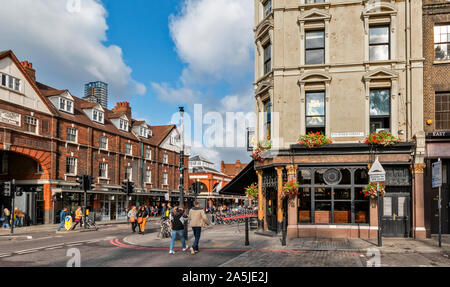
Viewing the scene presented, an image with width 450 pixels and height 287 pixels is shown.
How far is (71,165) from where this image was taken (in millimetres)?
36438

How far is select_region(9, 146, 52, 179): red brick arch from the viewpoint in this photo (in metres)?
30.9

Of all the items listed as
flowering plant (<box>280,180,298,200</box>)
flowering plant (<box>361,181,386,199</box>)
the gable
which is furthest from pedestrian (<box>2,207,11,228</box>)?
flowering plant (<box>361,181,386,199</box>)

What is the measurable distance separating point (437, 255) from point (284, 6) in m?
12.3

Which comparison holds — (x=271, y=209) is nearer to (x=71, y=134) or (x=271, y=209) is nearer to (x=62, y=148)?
(x=62, y=148)

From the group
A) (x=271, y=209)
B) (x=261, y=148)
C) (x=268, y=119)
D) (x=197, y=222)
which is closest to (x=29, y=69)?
(x=268, y=119)

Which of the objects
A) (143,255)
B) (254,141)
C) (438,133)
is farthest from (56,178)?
(438,133)

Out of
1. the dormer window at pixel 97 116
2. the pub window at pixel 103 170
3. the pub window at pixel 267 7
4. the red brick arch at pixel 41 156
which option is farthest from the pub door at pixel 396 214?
the dormer window at pixel 97 116

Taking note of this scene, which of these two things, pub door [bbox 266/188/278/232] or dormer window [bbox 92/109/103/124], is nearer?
pub door [bbox 266/188/278/232]

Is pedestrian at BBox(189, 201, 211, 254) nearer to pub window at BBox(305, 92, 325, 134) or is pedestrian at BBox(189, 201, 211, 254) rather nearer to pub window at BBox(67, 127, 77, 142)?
pub window at BBox(305, 92, 325, 134)

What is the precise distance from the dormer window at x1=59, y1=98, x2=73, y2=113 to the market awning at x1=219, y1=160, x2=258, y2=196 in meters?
19.6

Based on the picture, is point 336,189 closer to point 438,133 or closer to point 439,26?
→ point 438,133

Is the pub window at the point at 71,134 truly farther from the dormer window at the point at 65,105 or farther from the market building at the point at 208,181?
the market building at the point at 208,181

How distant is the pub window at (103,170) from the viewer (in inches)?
1583

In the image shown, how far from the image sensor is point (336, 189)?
17.4 metres
